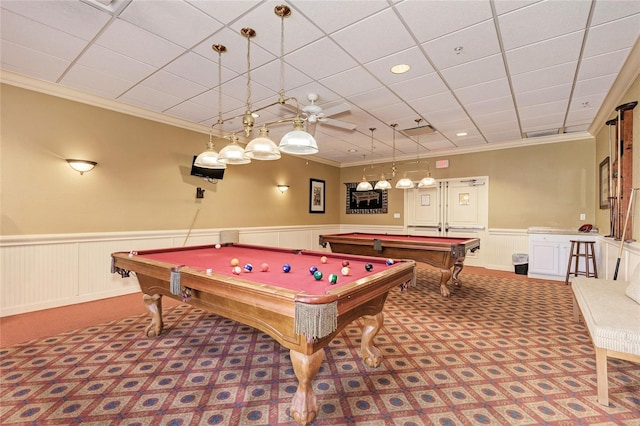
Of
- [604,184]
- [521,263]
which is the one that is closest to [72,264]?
[521,263]

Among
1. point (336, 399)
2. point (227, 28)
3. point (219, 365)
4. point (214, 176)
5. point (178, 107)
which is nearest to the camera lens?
point (336, 399)

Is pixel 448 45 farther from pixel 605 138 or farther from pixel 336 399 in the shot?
pixel 605 138

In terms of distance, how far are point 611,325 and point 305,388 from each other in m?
2.02

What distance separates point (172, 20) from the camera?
2371mm

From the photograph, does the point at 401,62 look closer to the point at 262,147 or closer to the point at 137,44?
the point at 262,147

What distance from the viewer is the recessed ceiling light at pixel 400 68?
303 centimetres

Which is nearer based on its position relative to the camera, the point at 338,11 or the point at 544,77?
the point at 338,11

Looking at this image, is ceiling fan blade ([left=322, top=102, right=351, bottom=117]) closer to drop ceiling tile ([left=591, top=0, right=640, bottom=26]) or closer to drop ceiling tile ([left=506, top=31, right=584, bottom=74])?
drop ceiling tile ([left=506, top=31, right=584, bottom=74])

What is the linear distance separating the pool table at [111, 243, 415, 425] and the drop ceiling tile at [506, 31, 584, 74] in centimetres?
232

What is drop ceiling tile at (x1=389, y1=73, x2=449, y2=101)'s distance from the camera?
3.32 metres

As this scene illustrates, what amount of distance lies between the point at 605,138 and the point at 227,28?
230 inches

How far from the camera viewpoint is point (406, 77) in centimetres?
328

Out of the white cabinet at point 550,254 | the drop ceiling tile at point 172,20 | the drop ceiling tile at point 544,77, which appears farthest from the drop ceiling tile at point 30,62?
the white cabinet at point 550,254

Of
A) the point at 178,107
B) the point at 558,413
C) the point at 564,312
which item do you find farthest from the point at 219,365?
the point at 564,312
